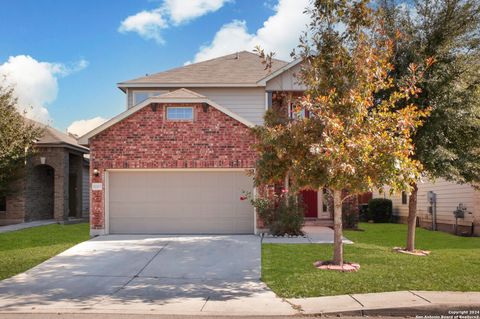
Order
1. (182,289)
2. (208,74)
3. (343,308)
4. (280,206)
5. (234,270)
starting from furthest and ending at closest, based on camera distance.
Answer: (208,74) → (280,206) → (234,270) → (182,289) → (343,308)

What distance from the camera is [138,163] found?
16.3 metres

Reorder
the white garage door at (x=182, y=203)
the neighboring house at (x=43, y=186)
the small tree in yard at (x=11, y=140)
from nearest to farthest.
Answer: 1. the white garage door at (x=182, y=203)
2. the small tree in yard at (x=11, y=140)
3. the neighboring house at (x=43, y=186)

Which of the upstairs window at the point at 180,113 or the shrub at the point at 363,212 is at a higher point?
the upstairs window at the point at 180,113

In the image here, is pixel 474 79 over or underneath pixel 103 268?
over

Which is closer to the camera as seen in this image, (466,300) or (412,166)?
(466,300)

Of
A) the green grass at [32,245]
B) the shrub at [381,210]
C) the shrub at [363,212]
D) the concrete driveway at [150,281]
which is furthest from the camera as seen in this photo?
the shrub at [363,212]

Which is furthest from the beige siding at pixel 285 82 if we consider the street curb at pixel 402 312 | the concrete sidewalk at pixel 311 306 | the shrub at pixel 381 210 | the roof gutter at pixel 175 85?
the street curb at pixel 402 312

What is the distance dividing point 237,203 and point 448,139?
727 centimetres

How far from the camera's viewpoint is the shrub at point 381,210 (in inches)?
942

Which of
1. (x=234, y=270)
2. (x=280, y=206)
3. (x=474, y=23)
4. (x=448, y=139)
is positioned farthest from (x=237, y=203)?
(x=474, y=23)

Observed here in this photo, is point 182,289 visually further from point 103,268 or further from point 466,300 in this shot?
point 466,300

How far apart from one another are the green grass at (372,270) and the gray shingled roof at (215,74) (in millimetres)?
8452

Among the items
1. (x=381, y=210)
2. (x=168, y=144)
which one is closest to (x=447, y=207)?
(x=381, y=210)

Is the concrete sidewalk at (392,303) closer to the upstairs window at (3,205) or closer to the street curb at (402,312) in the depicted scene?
the street curb at (402,312)
